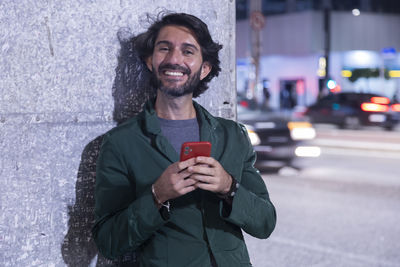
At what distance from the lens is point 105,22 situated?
2652 millimetres

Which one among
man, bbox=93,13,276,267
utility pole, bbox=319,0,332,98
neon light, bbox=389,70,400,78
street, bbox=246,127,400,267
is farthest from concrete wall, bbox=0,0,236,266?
neon light, bbox=389,70,400,78

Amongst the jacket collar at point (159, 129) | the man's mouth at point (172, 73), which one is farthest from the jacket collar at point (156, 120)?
the man's mouth at point (172, 73)

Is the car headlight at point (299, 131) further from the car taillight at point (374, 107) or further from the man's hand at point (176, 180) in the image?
the car taillight at point (374, 107)

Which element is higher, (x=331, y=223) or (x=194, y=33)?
(x=194, y=33)

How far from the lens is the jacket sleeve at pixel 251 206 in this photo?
225cm

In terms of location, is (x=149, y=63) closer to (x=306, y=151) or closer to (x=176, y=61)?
(x=176, y=61)

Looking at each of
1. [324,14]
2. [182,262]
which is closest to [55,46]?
[182,262]

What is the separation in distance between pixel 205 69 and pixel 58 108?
2.01ft

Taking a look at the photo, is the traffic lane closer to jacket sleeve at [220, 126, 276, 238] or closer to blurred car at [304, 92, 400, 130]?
jacket sleeve at [220, 126, 276, 238]

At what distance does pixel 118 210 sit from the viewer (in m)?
2.34

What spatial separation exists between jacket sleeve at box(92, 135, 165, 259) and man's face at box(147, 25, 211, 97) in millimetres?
322

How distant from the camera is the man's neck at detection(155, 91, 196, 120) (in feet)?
8.06

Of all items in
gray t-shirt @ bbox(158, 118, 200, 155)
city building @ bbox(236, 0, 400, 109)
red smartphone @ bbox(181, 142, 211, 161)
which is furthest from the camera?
city building @ bbox(236, 0, 400, 109)

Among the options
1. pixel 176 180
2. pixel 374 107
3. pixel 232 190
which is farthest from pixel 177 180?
pixel 374 107
